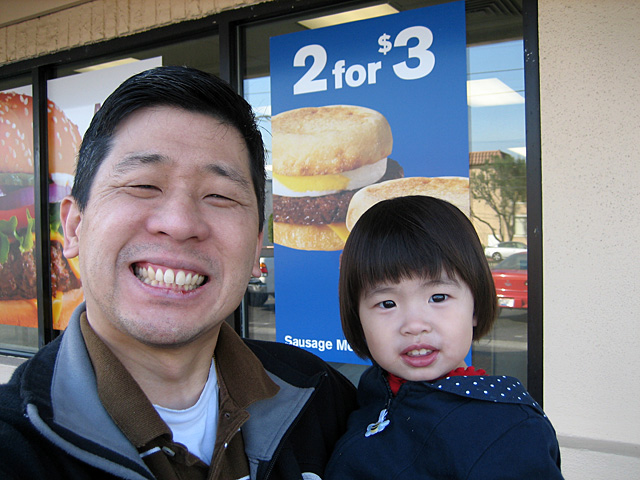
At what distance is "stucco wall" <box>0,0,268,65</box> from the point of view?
4012mm

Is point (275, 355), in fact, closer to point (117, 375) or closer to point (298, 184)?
point (117, 375)

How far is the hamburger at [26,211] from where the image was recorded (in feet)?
15.8

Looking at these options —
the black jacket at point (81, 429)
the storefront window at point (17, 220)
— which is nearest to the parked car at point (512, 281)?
the black jacket at point (81, 429)

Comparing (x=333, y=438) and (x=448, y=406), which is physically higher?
(x=448, y=406)

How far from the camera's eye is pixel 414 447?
1.41 meters

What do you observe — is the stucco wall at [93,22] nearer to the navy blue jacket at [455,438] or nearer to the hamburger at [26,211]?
the hamburger at [26,211]

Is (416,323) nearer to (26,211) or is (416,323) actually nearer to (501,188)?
(501,188)

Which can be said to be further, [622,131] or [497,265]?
[497,265]

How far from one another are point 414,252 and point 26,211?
15.2ft

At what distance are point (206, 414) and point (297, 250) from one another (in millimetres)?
2359

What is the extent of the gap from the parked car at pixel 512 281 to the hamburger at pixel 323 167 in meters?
0.85

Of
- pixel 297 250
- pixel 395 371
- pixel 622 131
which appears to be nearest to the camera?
pixel 395 371

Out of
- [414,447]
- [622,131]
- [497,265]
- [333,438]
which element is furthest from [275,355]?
[622,131]

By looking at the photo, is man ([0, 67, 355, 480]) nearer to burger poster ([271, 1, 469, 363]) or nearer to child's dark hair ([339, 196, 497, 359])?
child's dark hair ([339, 196, 497, 359])
